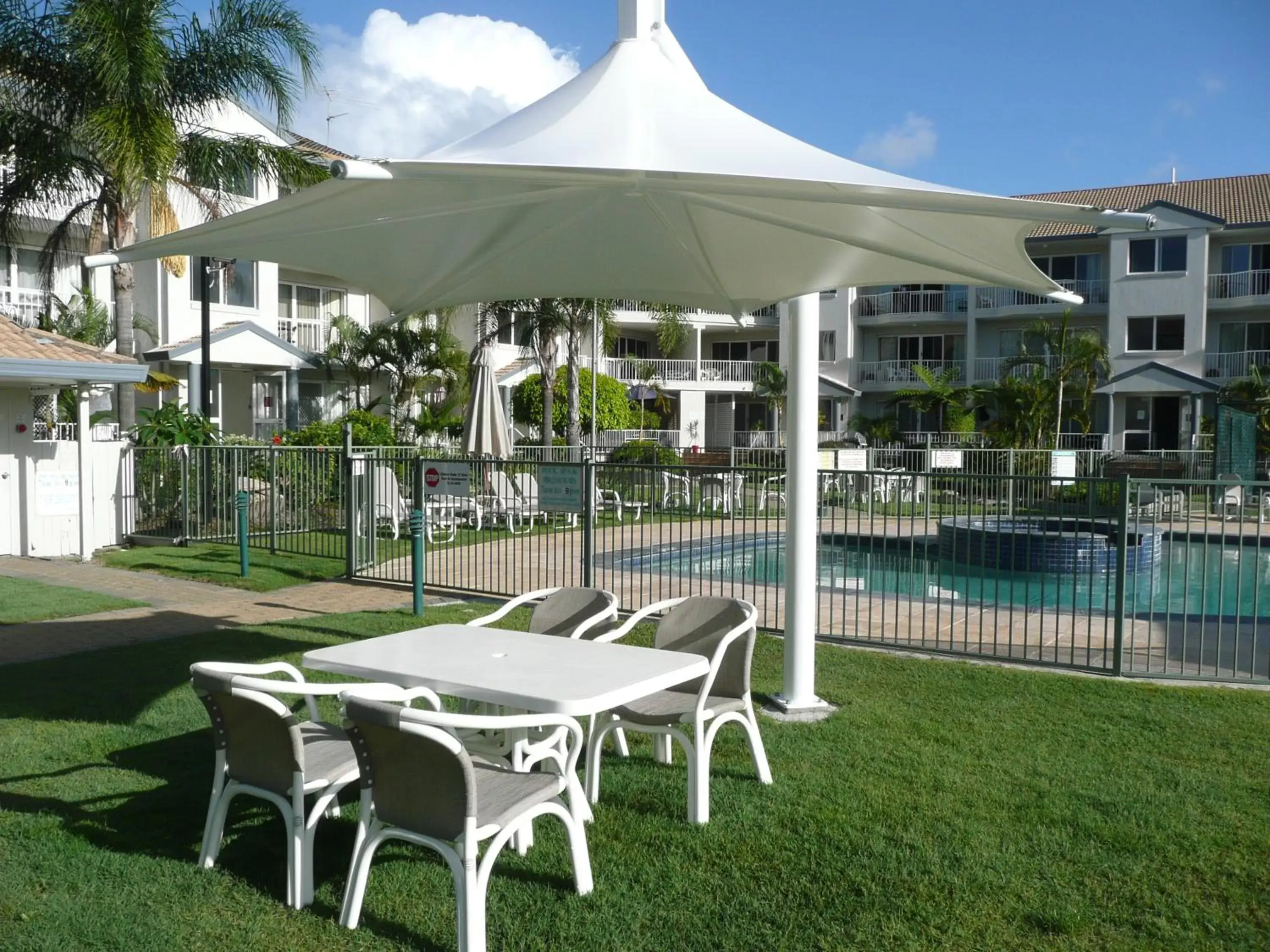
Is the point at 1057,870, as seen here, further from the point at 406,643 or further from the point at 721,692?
the point at 406,643

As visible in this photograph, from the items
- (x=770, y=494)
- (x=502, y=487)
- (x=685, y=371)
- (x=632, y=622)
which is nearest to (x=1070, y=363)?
(x=685, y=371)

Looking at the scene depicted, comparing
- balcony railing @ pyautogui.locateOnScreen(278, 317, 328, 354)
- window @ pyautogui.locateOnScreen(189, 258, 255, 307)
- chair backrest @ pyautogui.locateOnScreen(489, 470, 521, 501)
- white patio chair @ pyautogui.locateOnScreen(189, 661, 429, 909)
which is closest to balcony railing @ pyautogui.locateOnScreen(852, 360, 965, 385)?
balcony railing @ pyautogui.locateOnScreen(278, 317, 328, 354)

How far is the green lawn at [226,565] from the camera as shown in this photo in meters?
12.9

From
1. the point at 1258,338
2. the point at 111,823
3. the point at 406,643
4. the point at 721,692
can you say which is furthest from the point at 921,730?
the point at 1258,338

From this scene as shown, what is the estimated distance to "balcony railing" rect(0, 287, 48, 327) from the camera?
82.7 feet

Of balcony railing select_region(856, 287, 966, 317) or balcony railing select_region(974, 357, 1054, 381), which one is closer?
balcony railing select_region(974, 357, 1054, 381)

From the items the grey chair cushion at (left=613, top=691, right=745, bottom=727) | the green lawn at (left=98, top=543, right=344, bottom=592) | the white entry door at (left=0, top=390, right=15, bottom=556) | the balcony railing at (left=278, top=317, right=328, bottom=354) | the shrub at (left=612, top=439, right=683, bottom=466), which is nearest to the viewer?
the grey chair cushion at (left=613, top=691, right=745, bottom=727)

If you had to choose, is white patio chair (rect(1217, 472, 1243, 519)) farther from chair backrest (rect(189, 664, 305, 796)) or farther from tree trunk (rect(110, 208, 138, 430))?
tree trunk (rect(110, 208, 138, 430))

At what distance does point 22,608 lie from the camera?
1078 cm

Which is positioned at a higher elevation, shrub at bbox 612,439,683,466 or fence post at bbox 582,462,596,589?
shrub at bbox 612,439,683,466

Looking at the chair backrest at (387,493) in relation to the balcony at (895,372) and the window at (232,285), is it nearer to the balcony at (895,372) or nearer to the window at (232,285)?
the window at (232,285)

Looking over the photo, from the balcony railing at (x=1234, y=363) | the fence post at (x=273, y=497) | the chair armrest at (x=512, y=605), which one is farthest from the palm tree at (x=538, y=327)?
the balcony railing at (x=1234, y=363)

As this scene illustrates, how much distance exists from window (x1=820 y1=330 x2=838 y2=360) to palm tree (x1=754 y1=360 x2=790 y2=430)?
287 centimetres

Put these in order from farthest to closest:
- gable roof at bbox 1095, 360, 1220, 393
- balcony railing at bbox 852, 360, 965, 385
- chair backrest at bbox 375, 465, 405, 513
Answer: balcony railing at bbox 852, 360, 965, 385, gable roof at bbox 1095, 360, 1220, 393, chair backrest at bbox 375, 465, 405, 513
